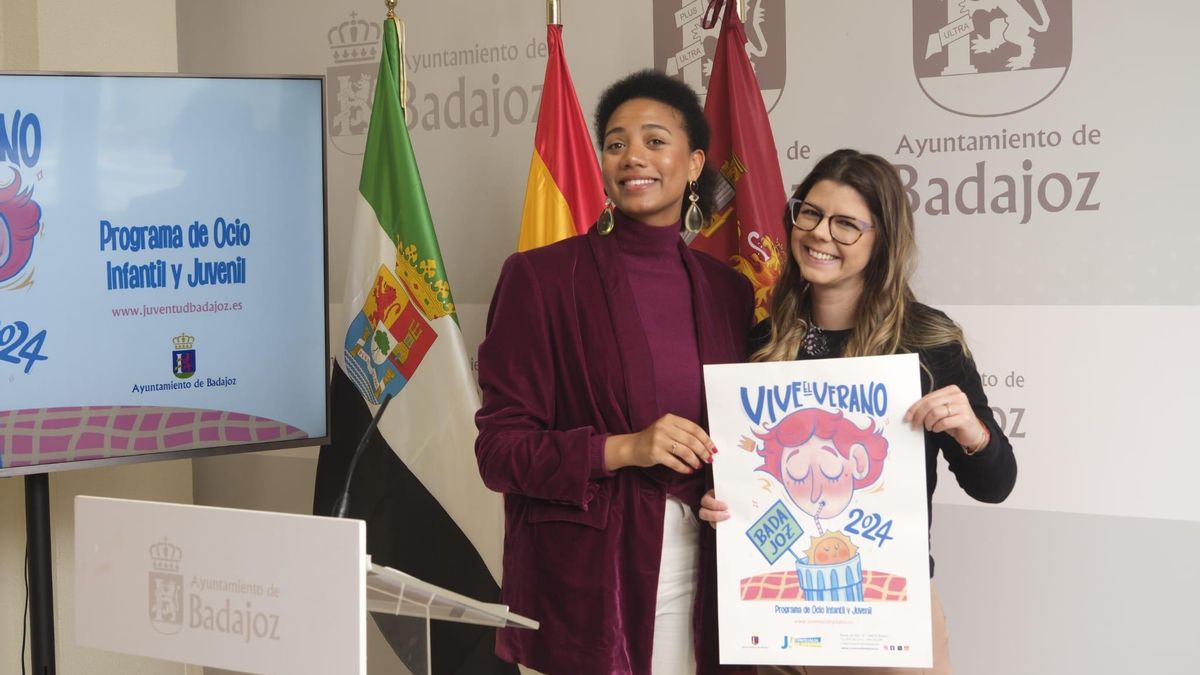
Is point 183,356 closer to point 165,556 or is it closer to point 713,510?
point 165,556

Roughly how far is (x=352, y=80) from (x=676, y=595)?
2481 mm

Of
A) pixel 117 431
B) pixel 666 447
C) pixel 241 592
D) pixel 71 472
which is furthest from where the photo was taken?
pixel 71 472

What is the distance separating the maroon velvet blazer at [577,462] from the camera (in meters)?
1.77

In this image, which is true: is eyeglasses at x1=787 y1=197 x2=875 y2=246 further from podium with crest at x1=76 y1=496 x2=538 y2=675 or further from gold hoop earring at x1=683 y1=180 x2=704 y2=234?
podium with crest at x1=76 y1=496 x2=538 y2=675

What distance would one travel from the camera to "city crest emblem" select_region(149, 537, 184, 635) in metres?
1.37

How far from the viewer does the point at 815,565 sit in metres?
1.69

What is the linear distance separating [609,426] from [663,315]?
227mm

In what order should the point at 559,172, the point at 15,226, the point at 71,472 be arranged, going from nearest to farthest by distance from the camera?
the point at 15,226 < the point at 559,172 < the point at 71,472

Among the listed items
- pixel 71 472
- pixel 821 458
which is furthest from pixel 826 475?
pixel 71 472

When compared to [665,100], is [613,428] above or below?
below

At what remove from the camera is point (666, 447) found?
5.52 feet

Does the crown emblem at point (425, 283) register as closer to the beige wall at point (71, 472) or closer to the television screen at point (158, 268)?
the television screen at point (158, 268)

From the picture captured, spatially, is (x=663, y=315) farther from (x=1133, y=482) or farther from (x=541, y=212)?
(x=1133, y=482)

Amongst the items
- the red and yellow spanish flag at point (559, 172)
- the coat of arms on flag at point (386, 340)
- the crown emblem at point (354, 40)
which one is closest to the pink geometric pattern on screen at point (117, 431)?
the coat of arms on flag at point (386, 340)
